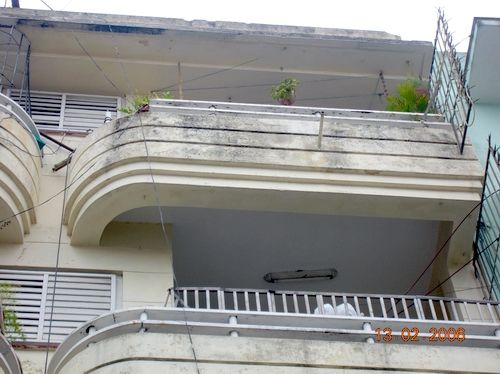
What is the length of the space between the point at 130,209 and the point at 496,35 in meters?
5.90

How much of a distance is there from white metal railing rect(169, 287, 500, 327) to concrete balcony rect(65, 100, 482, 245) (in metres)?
1.22

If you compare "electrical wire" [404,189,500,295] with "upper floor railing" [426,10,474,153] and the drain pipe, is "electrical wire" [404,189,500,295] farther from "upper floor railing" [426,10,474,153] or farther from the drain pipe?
the drain pipe

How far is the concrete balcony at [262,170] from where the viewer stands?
39.3ft

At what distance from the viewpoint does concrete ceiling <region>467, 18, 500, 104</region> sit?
1393 cm

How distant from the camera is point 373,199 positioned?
1212 centimetres

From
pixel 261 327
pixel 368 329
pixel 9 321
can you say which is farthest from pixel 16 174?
pixel 368 329

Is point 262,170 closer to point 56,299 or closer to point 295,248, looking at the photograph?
point 295,248

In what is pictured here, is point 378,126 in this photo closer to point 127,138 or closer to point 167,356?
point 127,138

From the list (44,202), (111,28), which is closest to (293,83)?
(111,28)

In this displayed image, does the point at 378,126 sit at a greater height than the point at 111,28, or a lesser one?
lesser

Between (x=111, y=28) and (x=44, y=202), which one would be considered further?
(x=111, y=28)

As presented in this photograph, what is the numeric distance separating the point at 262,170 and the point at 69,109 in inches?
178

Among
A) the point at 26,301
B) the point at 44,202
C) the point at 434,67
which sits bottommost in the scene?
the point at 26,301

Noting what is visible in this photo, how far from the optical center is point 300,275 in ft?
44.4
